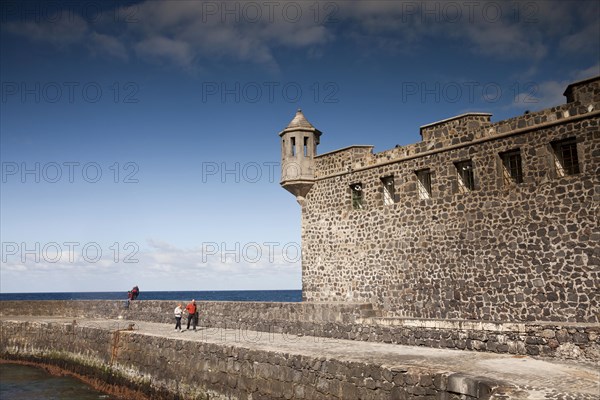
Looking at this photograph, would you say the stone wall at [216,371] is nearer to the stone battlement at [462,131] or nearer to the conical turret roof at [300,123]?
the stone battlement at [462,131]

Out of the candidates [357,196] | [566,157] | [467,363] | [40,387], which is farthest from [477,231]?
[40,387]

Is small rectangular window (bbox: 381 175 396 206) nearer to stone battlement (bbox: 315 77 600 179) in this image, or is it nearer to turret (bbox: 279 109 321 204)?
stone battlement (bbox: 315 77 600 179)

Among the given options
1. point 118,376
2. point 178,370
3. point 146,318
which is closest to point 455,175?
point 178,370

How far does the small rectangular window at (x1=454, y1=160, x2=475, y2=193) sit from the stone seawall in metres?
5.39

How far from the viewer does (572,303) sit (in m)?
13.3

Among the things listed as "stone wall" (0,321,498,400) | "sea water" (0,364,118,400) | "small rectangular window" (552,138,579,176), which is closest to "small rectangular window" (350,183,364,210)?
"small rectangular window" (552,138,579,176)

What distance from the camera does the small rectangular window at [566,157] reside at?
45.1 feet

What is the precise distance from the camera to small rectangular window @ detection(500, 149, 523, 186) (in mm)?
15039

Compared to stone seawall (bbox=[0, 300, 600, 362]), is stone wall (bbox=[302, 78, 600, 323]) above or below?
above

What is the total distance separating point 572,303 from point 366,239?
312 inches

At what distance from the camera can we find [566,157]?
13938 mm

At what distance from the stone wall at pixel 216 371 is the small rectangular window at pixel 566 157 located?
8779mm

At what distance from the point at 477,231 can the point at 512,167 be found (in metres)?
2.39

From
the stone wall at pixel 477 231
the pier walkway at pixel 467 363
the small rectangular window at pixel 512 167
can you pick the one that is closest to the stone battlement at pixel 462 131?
the stone wall at pixel 477 231
